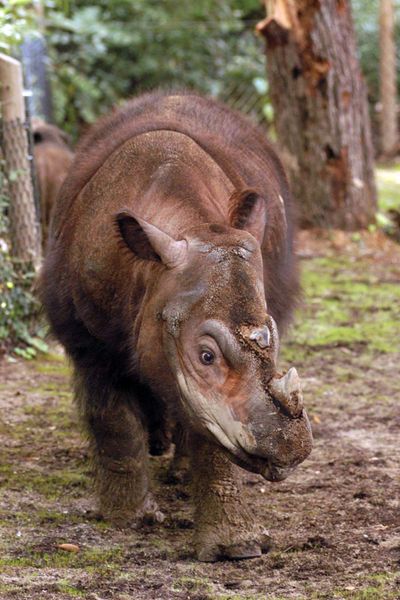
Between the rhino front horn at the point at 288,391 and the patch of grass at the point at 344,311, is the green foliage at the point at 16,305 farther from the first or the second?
the rhino front horn at the point at 288,391

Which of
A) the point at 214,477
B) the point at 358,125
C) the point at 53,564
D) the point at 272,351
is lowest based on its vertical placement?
the point at 53,564

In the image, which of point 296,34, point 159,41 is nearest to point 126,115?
point 296,34

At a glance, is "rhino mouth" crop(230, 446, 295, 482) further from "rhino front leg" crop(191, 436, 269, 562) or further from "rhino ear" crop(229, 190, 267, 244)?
"rhino ear" crop(229, 190, 267, 244)

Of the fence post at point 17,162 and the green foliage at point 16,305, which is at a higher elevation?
the fence post at point 17,162

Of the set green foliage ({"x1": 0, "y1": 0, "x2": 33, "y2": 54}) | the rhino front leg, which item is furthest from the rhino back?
green foliage ({"x1": 0, "y1": 0, "x2": 33, "y2": 54})

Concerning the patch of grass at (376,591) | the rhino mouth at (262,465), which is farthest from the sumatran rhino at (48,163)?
the patch of grass at (376,591)

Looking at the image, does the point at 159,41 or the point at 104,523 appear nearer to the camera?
the point at 104,523

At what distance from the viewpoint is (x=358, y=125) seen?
39.7ft

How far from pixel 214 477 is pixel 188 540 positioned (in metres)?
0.34

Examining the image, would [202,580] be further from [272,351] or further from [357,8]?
[357,8]

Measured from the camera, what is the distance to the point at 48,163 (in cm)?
1102

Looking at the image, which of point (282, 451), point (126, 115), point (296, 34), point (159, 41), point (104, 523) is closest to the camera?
point (282, 451)

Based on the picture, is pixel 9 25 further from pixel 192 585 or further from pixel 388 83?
pixel 388 83

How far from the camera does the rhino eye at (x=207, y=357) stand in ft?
13.5
